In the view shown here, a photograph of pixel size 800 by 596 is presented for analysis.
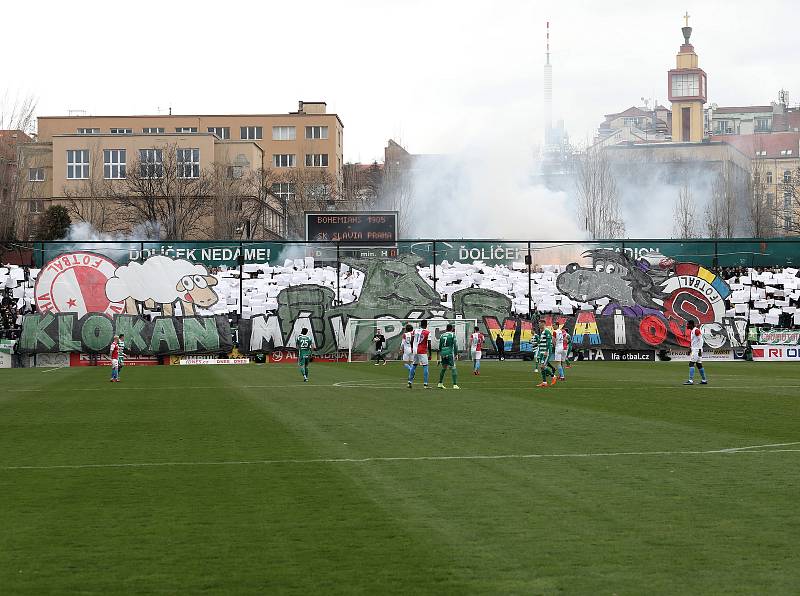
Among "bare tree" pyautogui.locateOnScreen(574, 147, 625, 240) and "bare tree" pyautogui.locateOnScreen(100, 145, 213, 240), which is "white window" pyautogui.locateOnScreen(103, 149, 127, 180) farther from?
"bare tree" pyautogui.locateOnScreen(574, 147, 625, 240)

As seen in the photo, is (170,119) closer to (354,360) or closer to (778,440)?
(354,360)

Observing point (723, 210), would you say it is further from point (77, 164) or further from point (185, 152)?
point (77, 164)

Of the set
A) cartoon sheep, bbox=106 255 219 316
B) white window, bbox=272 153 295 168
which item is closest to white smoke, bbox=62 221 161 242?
cartoon sheep, bbox=106 255 219 316

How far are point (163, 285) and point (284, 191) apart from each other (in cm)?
5803

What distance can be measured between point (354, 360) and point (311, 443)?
38.7m

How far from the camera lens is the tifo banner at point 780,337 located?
189 ft

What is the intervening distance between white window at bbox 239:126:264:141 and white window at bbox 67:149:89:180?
26.3 m

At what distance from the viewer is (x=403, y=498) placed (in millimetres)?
12992

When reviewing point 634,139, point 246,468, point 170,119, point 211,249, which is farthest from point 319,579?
point 634,139

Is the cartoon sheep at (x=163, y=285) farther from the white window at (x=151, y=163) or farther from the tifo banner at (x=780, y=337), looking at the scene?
the white window at (x=151, y=163)

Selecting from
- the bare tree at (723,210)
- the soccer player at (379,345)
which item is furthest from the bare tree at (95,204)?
the bare tree at (723,210)

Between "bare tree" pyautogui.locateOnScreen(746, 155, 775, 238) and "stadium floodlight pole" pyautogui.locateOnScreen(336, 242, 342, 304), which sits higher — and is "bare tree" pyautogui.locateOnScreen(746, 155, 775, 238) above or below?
above

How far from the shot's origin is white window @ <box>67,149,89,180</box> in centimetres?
10681

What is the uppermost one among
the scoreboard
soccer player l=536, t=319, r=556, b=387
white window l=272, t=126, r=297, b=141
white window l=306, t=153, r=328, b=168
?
white window l=272, t=126, r=297, b=141
